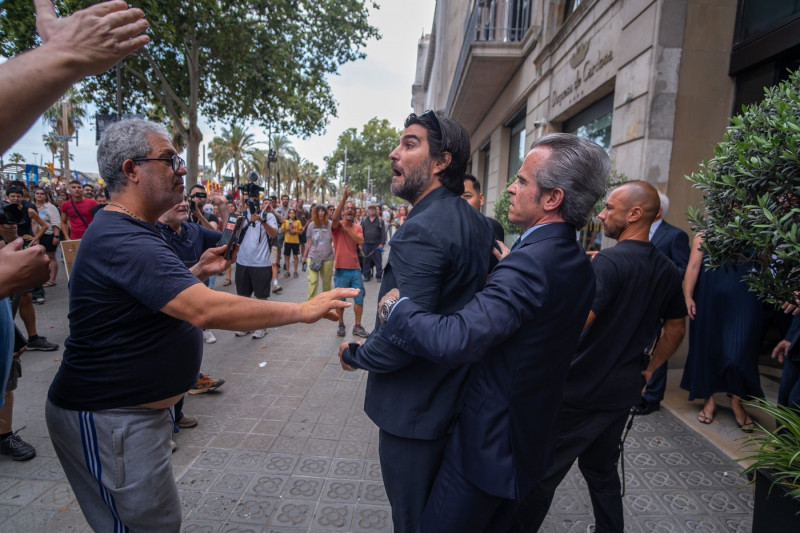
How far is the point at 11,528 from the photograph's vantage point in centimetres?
271

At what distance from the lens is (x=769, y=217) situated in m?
1.84

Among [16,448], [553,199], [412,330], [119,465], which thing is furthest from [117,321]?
[16,448]

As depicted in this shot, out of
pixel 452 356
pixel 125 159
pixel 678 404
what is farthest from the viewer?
pixel 678 404

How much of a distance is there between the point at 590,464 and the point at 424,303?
1.59 metres

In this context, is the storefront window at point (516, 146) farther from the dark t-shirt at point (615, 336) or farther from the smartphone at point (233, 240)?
the smartphone at point (233, 240)

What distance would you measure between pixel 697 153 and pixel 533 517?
4.92 metres

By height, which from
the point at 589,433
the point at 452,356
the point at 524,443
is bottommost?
the point at 589,433

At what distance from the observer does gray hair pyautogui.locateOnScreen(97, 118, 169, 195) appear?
1.93 metres

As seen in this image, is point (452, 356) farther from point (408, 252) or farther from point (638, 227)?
point (638, 227)

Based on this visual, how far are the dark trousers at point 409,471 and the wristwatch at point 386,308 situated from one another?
53cm

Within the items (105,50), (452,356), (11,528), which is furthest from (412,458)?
(11,528)

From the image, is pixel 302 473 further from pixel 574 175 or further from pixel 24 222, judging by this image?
pixel 574 175

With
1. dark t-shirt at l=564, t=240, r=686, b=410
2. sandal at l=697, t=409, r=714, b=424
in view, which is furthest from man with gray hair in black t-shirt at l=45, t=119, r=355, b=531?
sandal at l=697, t=409, r=714, b=424

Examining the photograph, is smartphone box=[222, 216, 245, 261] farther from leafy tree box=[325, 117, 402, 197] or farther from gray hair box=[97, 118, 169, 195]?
leafy tree box=[325, 117, 402, 197]
